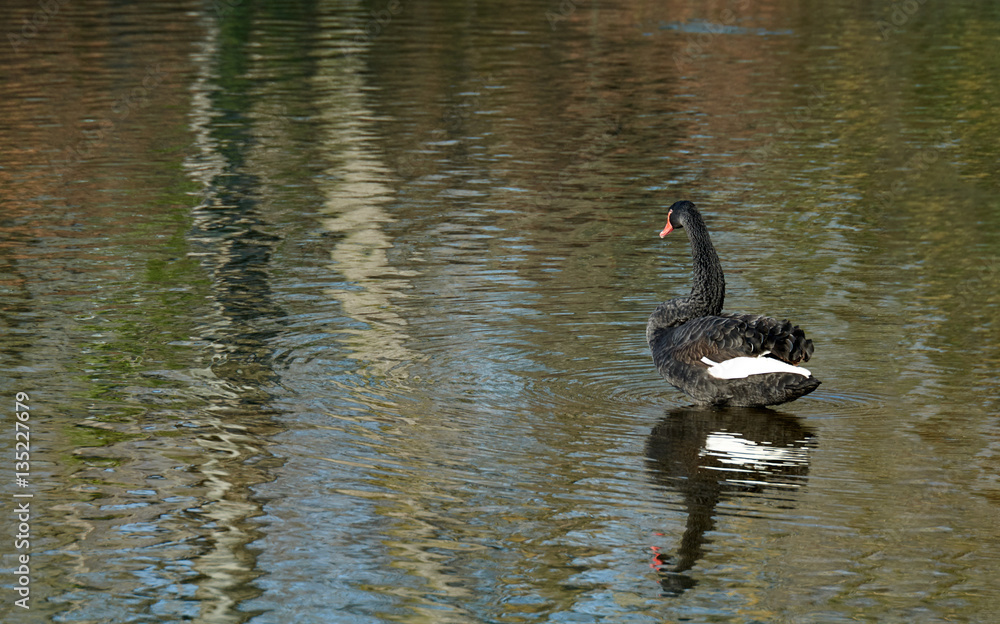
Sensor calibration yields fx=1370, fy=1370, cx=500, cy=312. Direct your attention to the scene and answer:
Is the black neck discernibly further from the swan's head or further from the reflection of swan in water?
the reflection of swan in water

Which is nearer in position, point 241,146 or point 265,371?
point 265,371

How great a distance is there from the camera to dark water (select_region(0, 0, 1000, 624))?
24.9ft

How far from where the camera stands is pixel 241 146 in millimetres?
23062

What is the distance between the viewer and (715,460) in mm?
9445

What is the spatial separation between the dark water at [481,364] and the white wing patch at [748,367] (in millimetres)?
466

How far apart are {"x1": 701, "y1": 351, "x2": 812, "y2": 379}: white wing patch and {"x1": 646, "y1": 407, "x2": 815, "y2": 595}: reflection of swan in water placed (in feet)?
1.48

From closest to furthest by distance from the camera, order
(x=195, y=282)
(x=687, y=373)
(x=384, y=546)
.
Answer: (x=384, y=546)
(x=687, y=373)
(x=195, y=282)

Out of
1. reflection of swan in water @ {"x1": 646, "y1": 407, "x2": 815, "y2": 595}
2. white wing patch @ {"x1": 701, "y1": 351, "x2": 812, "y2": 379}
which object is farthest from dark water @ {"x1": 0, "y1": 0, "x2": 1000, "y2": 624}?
white wing patch @ {"x1": 701, "y1": 351, "x2": 812, "y2": 379}

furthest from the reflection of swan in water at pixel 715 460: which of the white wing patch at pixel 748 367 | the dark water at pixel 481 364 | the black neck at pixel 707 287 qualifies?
the black neck at pixel 707 287

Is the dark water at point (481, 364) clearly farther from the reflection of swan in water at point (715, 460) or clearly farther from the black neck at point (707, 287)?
the black neck at point (707, 287)

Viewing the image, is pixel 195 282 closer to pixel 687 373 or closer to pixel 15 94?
pixel 687 373

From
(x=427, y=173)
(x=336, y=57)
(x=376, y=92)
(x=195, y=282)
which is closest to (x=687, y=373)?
(x=195, y=282)

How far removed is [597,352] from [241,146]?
1283cm

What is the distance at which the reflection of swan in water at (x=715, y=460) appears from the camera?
26.8 ft
